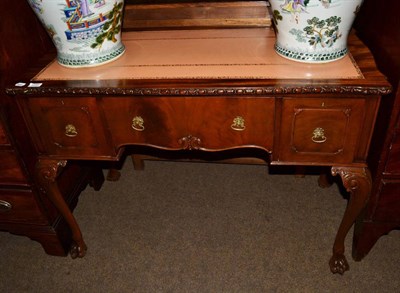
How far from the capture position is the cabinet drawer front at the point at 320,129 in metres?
1.11

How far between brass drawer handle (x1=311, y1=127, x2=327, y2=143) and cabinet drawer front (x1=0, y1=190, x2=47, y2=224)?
1126 mm

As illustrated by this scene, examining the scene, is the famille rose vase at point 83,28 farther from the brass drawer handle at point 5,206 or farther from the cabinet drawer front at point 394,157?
the cabinet drawer front at point 394,157

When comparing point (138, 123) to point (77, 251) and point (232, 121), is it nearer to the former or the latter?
point (232, 121)

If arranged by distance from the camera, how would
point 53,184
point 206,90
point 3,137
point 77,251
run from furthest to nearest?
point 77,251 < point 53,184 < point 3,137 < point 206,90

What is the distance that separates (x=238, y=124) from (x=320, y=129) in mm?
264

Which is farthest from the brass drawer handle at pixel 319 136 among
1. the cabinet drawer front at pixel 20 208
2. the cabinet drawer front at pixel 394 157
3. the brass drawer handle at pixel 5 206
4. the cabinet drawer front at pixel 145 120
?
the brass drawer handle at pixel 5 206

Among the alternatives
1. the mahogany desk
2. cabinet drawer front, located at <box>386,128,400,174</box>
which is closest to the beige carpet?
the mahogany desk

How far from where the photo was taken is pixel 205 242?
5.78ft

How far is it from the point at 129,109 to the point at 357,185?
2.73ft

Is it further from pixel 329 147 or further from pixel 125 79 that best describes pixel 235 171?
pixel 125 79

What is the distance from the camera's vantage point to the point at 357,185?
4.16 feet

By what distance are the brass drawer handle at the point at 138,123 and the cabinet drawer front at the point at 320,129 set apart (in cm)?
47

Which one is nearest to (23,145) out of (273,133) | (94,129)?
(94,129)

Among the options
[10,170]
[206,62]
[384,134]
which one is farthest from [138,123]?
[384,134]
